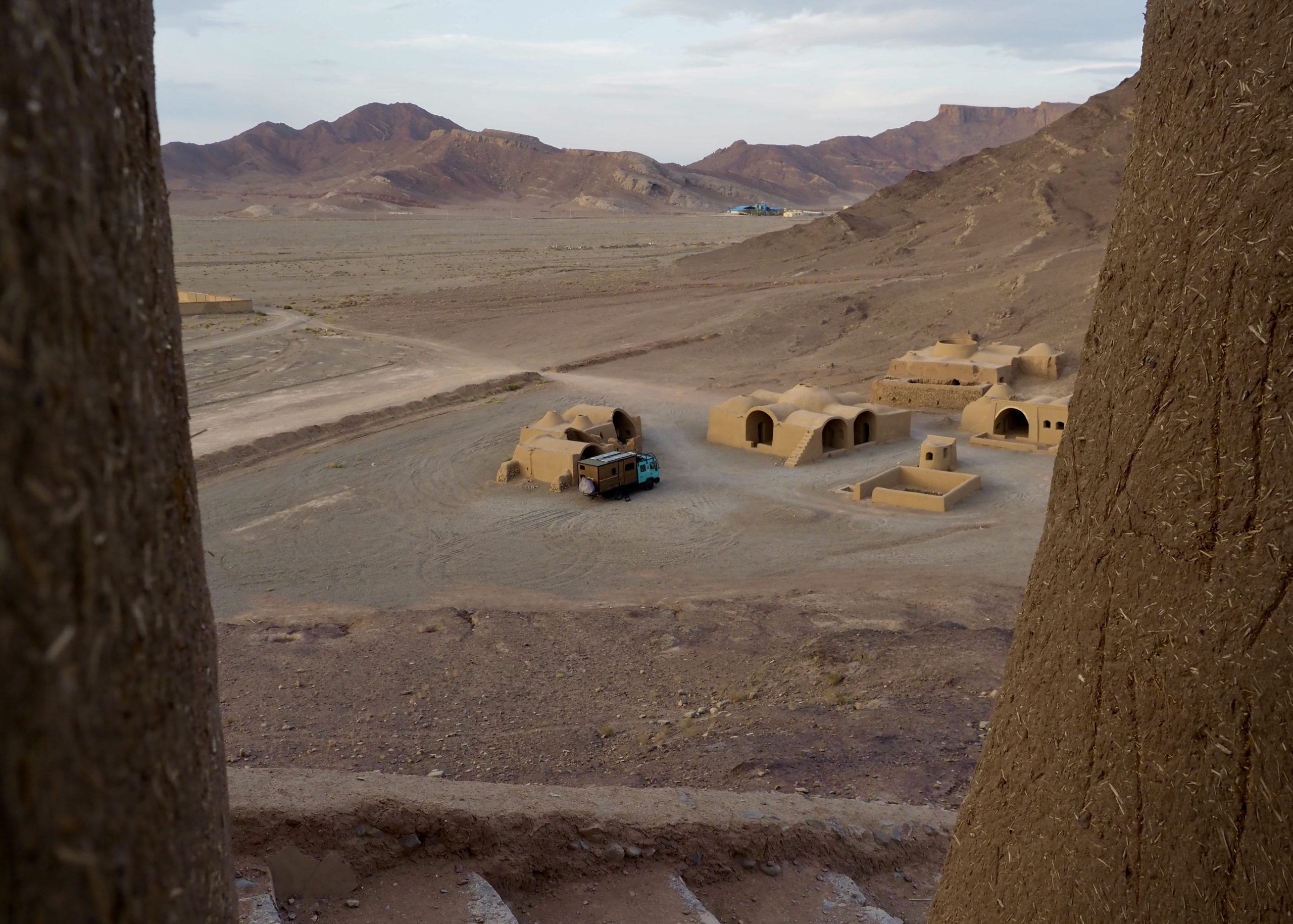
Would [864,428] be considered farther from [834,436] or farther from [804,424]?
[804,424]

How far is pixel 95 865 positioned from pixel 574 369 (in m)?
32.1

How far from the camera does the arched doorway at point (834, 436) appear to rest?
22.7 meters

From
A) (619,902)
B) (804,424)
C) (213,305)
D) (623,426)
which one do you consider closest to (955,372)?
(804,424)

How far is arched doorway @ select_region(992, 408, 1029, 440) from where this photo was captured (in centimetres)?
2334

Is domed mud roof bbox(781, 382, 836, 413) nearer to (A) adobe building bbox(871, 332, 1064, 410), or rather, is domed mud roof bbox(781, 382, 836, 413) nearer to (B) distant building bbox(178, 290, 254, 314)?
(A) adobe building bbox(871, 332, 1064, 410)

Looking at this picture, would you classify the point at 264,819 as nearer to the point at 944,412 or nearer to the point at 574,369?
the point at 944,412

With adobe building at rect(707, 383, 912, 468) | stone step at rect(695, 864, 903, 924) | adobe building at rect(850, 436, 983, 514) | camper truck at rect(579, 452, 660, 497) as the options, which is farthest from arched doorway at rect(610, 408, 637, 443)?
stone step at rect(695, 864, 903, 924)

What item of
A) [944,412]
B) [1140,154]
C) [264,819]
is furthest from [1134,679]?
[944,412]

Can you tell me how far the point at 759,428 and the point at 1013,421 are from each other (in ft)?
19.9

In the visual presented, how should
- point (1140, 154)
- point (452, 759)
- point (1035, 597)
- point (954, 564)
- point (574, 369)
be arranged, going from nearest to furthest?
point (1140, 154) < point (1035, 597) < point (452, 759) < point (954, 564) < point (574, 369)

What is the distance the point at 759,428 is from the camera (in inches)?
944

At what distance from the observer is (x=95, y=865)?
1.33 m

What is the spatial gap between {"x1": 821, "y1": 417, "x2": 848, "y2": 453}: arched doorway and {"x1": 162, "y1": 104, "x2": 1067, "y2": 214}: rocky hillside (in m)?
109

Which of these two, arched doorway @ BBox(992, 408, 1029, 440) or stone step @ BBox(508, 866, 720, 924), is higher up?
stone step @ BBox(508, 866, 720, 924)
